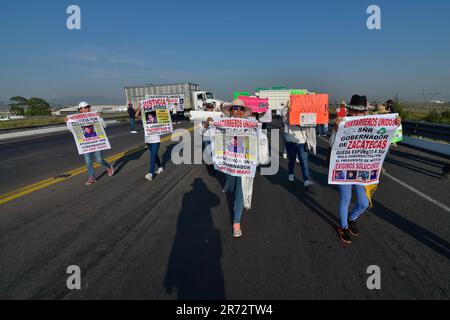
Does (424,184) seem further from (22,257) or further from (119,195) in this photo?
(22,257)

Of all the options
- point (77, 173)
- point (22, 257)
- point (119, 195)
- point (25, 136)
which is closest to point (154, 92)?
point (25, 136)

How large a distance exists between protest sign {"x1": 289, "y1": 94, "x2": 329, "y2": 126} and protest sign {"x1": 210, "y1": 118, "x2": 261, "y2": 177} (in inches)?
92.7

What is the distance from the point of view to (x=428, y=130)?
387 inches

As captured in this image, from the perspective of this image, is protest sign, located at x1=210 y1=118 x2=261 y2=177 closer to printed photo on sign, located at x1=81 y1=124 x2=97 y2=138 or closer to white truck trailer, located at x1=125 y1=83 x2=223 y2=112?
printed photo on sign, located at x1=81 y1=124 x2=97 y2=138

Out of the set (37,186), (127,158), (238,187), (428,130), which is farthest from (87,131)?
(428,130)

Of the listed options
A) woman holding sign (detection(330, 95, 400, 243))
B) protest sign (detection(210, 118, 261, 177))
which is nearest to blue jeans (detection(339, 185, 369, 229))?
woman holding sign (detection(330, 95, 400, 243))

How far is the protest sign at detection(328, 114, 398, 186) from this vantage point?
11.1ft

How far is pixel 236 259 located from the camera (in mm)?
3221

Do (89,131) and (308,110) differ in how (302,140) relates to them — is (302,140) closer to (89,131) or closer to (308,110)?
(308,110)

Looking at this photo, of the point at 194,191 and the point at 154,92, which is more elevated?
the point at 154,92

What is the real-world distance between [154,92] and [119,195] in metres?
30.3

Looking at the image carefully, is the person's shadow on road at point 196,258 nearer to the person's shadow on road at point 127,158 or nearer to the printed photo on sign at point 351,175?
the printed photo on sign at point 351,175

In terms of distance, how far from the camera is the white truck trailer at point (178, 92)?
105 ft

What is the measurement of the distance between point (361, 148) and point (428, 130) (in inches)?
343
